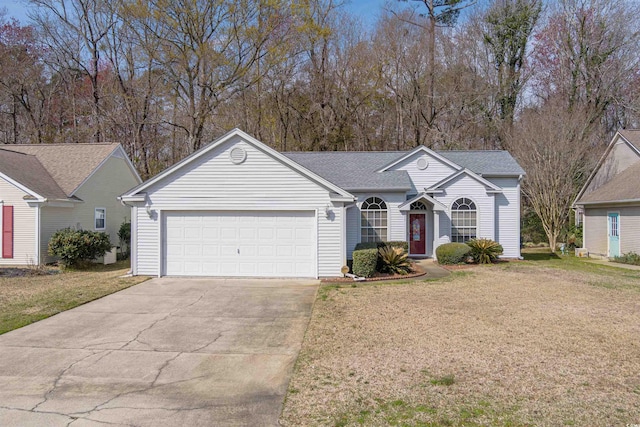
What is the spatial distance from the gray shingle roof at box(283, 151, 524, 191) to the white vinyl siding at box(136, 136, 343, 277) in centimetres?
493

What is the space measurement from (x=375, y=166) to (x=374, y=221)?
3466 mm

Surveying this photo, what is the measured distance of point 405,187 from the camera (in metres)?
18.2

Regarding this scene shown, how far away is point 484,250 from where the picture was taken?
57.0 feet

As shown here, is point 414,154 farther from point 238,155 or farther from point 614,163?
point 614,163

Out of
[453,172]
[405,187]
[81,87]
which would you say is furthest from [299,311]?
[81,87]

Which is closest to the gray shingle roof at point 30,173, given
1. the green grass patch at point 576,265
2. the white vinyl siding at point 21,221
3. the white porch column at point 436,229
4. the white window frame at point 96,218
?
the white vinyl siding at point 21,221

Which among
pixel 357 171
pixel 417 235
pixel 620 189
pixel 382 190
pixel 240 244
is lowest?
pixel 240 244

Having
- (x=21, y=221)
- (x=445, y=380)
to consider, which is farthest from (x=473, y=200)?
(x=21, y=221)

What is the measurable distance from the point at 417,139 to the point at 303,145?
8.73 meters

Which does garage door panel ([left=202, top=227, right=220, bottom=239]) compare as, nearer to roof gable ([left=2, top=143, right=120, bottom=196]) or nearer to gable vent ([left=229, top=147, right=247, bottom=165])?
gable vent ([left=229, top=147, right=247, bottom=165])

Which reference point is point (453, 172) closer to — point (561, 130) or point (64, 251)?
point (561, 130)

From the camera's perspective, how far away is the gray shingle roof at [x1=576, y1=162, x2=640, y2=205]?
18375 mm

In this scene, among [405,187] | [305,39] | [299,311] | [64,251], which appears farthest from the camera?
[305,39]

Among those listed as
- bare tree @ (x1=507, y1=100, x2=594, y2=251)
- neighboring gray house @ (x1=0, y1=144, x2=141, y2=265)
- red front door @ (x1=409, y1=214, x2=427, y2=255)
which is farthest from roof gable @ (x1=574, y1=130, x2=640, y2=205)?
neighboring gray house @ (x1=0, y1=144, x2=141, y2=265)
